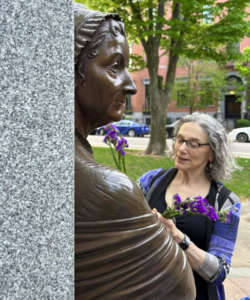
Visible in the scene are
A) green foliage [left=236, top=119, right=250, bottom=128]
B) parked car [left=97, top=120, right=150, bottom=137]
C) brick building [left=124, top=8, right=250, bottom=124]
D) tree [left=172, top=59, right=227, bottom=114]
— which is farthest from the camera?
brick building [left=124, top=8, right=250, bottom=124]

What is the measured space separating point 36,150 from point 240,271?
13.5 ft

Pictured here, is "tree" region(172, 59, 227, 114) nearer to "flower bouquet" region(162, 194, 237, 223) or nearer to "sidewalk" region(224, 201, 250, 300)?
"sidewalk" region(224, 201, 250, 300)

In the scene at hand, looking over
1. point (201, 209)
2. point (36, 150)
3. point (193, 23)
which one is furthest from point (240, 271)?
point (193, 23)

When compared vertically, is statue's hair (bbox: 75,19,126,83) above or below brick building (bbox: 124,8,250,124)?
below

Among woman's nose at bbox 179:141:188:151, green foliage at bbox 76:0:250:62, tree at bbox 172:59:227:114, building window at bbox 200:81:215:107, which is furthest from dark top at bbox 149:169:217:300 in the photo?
building window at bbox 200:81:215:107

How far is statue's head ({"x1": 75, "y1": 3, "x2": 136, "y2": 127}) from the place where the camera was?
3.95 feet

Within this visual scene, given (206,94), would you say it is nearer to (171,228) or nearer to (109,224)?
(171,228)

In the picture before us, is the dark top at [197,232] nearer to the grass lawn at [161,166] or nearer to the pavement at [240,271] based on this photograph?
the pavement at [240,271]

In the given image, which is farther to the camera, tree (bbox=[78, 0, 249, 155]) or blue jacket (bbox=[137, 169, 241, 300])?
tree (bbox=[78, 0, 249, 155])

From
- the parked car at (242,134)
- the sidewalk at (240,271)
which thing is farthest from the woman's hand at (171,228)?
the parked car at (242,134)

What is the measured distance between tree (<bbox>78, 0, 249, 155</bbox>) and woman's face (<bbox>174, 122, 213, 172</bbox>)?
8.92 meters

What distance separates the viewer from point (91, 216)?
3.60 feet

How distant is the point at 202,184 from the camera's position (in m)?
2.48

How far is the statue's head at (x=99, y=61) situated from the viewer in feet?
3.95
